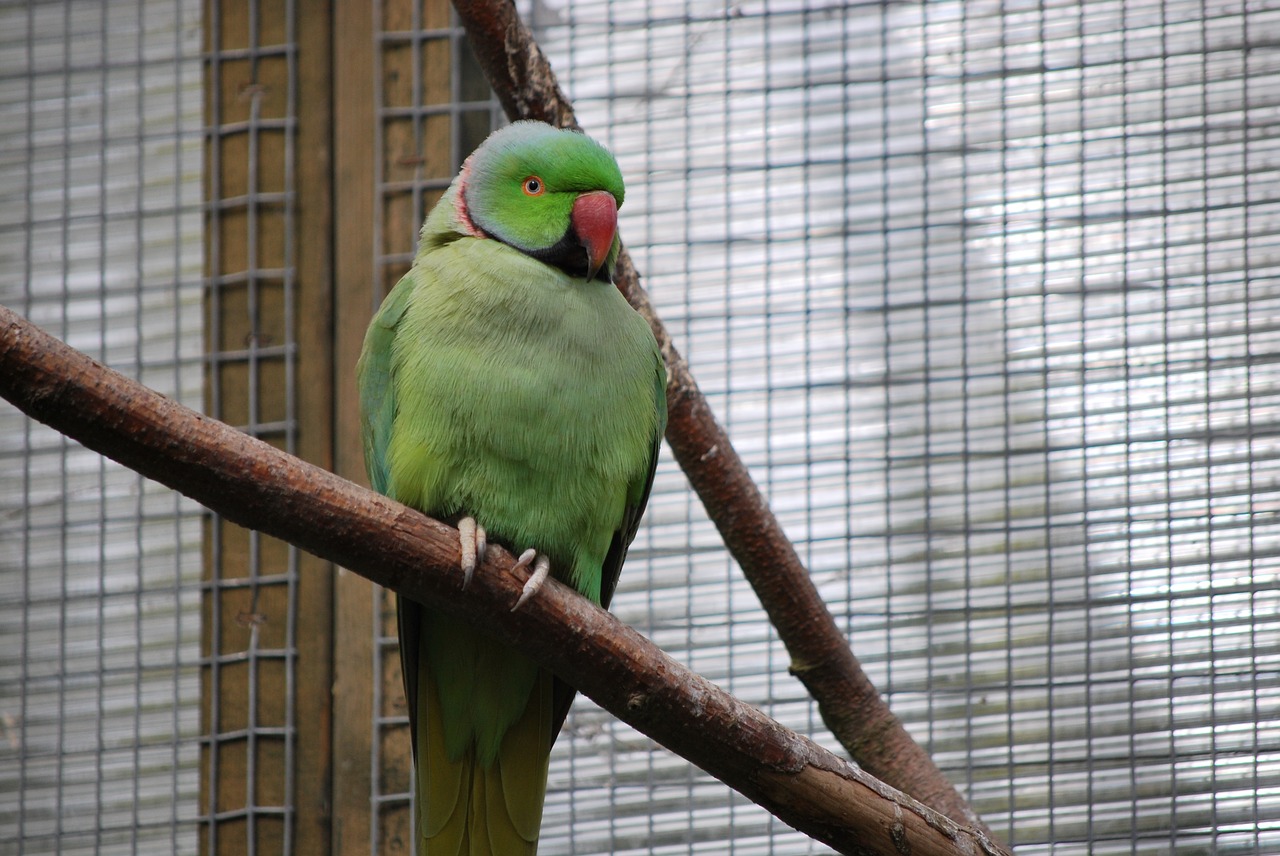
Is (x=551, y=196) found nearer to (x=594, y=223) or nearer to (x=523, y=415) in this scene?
(x=594, y=223)

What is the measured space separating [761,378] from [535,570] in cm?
92

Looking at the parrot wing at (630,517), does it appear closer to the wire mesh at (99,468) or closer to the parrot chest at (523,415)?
the parrot chest at (523,415)

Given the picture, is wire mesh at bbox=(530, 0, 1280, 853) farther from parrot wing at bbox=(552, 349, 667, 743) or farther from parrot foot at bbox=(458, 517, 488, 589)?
parrot foot at bbox=(458, 517, 488, 589)

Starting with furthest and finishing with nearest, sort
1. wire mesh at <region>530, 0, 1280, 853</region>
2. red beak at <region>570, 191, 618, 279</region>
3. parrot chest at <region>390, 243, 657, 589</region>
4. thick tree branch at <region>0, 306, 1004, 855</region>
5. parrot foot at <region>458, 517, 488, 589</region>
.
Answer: wire mesh at <region>530, 0, 1280, 853</region>, red beak at <region>570, 191, 618, 279</region>, parrot chest at <region>390, 243, 657, 589</region>, parrot foot at <region>458, 517, 488, 589</region>, thick tree branch at <region>0, 306, 1004, 855</region>

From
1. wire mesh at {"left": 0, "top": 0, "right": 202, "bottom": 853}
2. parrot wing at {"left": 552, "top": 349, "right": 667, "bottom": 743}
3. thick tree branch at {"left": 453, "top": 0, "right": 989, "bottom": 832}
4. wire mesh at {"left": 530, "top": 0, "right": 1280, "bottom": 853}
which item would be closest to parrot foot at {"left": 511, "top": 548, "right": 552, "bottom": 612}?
parrot wing at {"left": 552, "top": 349, "right": 667, "bottom": 743}

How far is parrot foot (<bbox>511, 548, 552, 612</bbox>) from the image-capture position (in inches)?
63.9

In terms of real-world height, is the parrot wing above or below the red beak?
below

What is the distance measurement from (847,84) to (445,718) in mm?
1507

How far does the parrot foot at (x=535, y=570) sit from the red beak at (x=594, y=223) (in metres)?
0.49

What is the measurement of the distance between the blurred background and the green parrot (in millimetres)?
386

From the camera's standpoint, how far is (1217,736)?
227cm

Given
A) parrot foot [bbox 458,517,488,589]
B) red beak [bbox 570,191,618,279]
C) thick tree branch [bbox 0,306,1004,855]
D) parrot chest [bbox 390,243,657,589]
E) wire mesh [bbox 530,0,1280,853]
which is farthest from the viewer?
wire mesh [bbox 530,0,1280,853]

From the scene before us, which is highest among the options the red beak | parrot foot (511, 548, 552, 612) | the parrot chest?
the red beak

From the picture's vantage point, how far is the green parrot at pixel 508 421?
1823 mm
